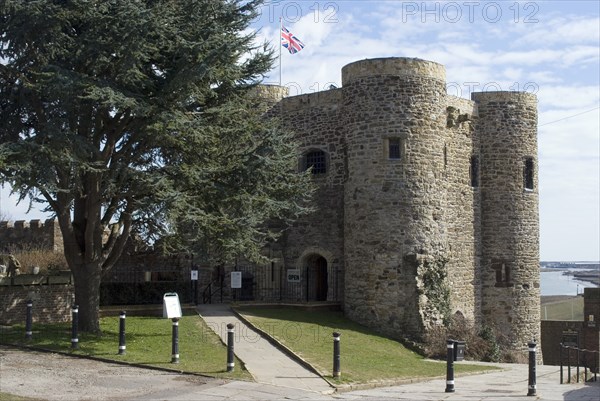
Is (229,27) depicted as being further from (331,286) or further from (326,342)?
(331,286)

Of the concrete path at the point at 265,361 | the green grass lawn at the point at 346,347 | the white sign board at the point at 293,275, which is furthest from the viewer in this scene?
the white sign board at the point at 293,275

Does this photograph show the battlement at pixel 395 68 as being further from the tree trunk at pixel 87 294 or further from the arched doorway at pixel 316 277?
the tree trunk at pixel 87 294

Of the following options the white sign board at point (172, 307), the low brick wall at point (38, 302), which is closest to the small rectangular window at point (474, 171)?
the white sign board at point (172, 307)

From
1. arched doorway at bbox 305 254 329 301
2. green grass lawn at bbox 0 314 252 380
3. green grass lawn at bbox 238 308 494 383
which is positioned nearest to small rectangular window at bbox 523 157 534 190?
arched doorway at bbox 305 254 329 301

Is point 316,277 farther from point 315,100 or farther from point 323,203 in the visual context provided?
point 315,100

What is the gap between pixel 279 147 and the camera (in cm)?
2339

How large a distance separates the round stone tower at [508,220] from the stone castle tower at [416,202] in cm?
4

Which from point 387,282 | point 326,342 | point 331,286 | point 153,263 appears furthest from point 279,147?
point 153,263

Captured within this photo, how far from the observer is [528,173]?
36.0 m

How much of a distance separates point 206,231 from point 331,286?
11.1m

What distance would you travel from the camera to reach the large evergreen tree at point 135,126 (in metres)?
19.9

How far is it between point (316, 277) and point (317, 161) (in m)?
4.92

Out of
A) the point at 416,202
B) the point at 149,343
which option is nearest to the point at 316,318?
the point at 416,202

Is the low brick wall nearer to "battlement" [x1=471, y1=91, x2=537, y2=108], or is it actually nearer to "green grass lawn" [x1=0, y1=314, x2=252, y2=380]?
"green grass lawn" [x1=0, y1=314, x2=252, y2=380]
